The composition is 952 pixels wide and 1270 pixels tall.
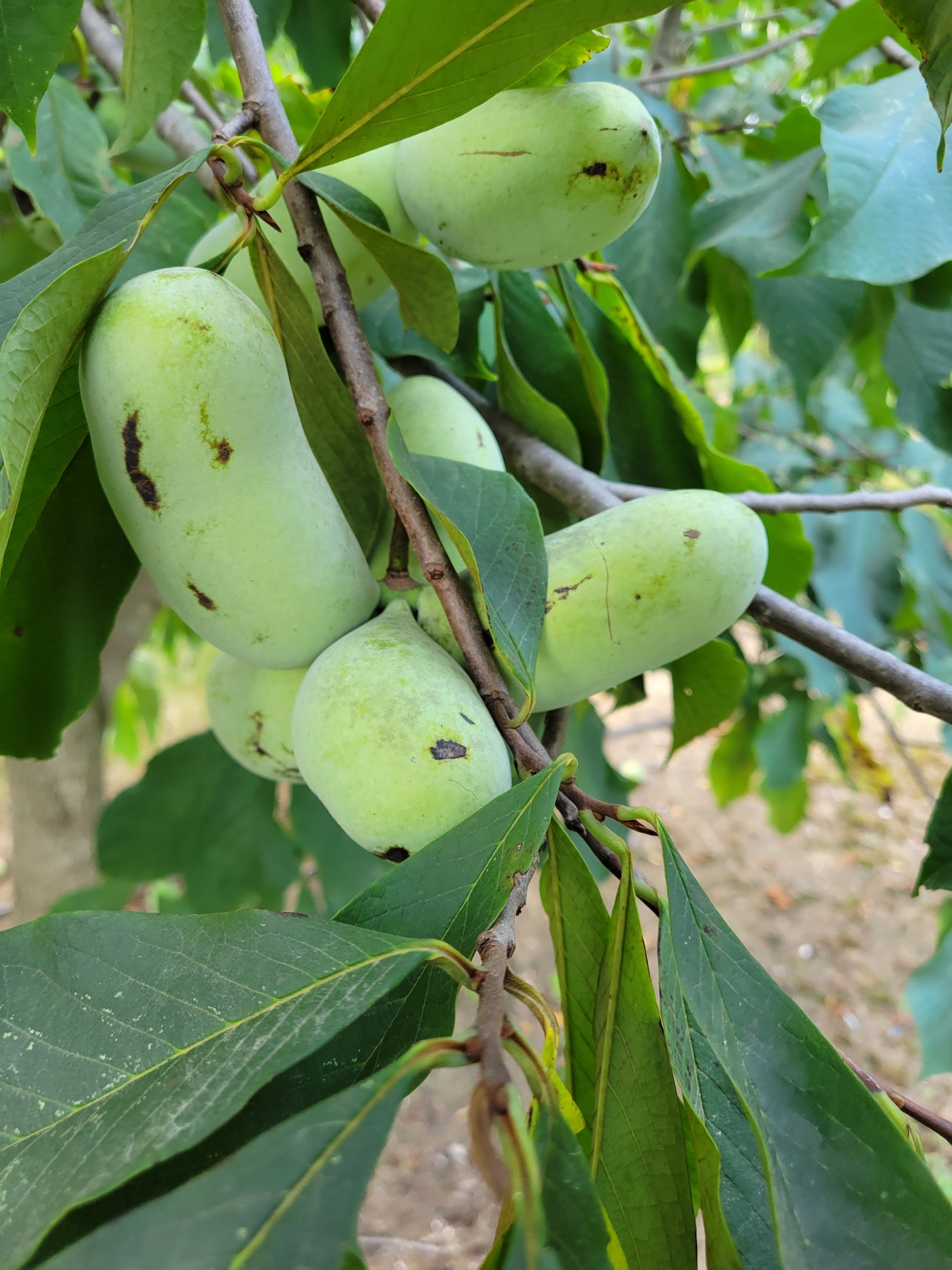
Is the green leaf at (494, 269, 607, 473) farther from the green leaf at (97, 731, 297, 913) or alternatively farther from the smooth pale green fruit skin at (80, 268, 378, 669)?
the green leaf at (97, 731, 297, 913)

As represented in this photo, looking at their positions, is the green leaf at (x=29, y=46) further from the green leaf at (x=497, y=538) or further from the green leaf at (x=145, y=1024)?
the green leaf at (x=145, y=1024)

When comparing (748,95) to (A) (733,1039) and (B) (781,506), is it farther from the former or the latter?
(A) (733,1039)

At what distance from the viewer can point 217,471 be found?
46 cm

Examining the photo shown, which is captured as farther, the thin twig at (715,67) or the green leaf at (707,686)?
the thin twig at (715,67)

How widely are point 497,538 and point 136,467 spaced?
202mm

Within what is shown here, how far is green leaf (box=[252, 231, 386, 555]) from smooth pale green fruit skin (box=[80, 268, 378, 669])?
0.09 meters

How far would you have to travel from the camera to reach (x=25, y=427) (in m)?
0.39

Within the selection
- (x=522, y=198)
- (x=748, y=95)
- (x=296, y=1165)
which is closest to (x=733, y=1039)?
(x=296, y=1165)

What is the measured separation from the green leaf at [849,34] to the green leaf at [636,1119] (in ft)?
2.92

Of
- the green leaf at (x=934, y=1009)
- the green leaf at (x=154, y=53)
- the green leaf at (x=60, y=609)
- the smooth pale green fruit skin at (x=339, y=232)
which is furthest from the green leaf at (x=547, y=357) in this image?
the green leaf at (x=934, y=1009)

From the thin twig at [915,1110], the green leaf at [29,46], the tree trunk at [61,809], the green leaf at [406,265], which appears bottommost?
the tree trunk at [61,809]

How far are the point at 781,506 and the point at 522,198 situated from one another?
0.32 meters

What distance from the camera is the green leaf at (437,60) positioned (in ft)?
1.28

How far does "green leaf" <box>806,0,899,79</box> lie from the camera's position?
847 millimetres
